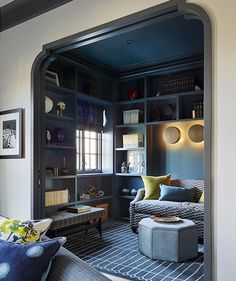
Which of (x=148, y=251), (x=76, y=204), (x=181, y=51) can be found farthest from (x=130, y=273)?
(x=181, y=51)

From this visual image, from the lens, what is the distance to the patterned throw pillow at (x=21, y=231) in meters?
1.65

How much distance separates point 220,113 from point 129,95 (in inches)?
137

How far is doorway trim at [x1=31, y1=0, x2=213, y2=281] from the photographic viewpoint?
2.01 meters

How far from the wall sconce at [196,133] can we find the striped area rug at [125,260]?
1.75m

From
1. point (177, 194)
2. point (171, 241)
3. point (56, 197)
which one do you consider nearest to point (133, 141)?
point (177, 194)

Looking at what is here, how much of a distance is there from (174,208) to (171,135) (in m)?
1.42

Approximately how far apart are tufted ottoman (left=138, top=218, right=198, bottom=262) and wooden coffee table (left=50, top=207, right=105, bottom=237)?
3.31ft

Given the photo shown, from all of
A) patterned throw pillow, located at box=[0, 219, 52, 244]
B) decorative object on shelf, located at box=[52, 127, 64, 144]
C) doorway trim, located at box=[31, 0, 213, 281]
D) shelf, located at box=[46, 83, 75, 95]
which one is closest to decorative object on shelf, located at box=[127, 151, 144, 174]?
decorative object on shelf, located at box=[52, 127, 64, 144]

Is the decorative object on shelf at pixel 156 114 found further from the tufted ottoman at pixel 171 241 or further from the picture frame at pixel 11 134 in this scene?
the picture frame at pixel 11 134

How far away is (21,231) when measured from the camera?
65.9 inches

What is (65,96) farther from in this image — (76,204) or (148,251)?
(148,251)

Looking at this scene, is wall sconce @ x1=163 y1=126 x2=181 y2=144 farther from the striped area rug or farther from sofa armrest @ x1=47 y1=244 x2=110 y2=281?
sofa armrest @ x1=47 y1=244 x2=110 y2=281

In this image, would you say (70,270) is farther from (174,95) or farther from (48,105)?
(174,95)

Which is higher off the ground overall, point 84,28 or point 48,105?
point 84,28
